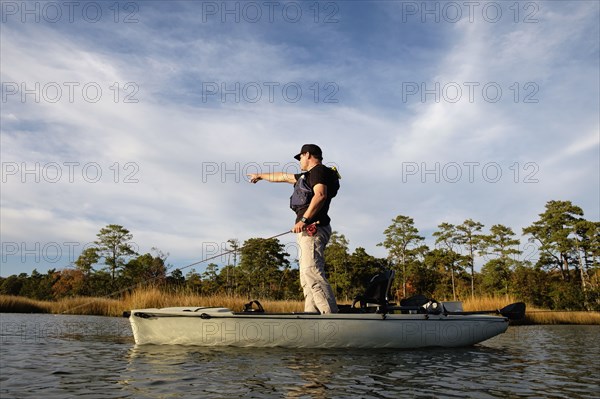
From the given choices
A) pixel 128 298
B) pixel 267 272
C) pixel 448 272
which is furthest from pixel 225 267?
pixel 128 298

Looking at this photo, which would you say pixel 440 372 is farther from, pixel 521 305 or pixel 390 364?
pixel 521 305

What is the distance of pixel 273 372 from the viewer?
4832 millimetres

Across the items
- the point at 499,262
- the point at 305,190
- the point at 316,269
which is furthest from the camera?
the point at 499,262

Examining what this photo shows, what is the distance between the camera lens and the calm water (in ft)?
12.8

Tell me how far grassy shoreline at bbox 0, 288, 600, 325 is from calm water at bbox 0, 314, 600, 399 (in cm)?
634

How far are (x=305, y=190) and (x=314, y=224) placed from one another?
23.3 inches

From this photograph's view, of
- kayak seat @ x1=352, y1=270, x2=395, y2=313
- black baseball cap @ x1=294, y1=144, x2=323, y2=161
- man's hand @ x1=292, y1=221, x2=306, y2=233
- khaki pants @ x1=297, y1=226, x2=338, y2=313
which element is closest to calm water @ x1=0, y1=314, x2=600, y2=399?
khaki pants @ x1=297, y1=226, x2=338, y2=313

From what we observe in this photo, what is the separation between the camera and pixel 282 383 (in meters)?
4.29

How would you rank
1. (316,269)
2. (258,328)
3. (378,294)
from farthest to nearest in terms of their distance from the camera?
(378,294)
(316,269)
(258,328)

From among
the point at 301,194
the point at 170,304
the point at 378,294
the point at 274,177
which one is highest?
the point at 274,177

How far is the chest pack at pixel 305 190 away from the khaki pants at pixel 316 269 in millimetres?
508

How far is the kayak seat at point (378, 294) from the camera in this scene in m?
7.71

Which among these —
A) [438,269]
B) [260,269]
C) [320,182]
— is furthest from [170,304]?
[438,269]

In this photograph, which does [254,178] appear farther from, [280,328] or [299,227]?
[280,328]
